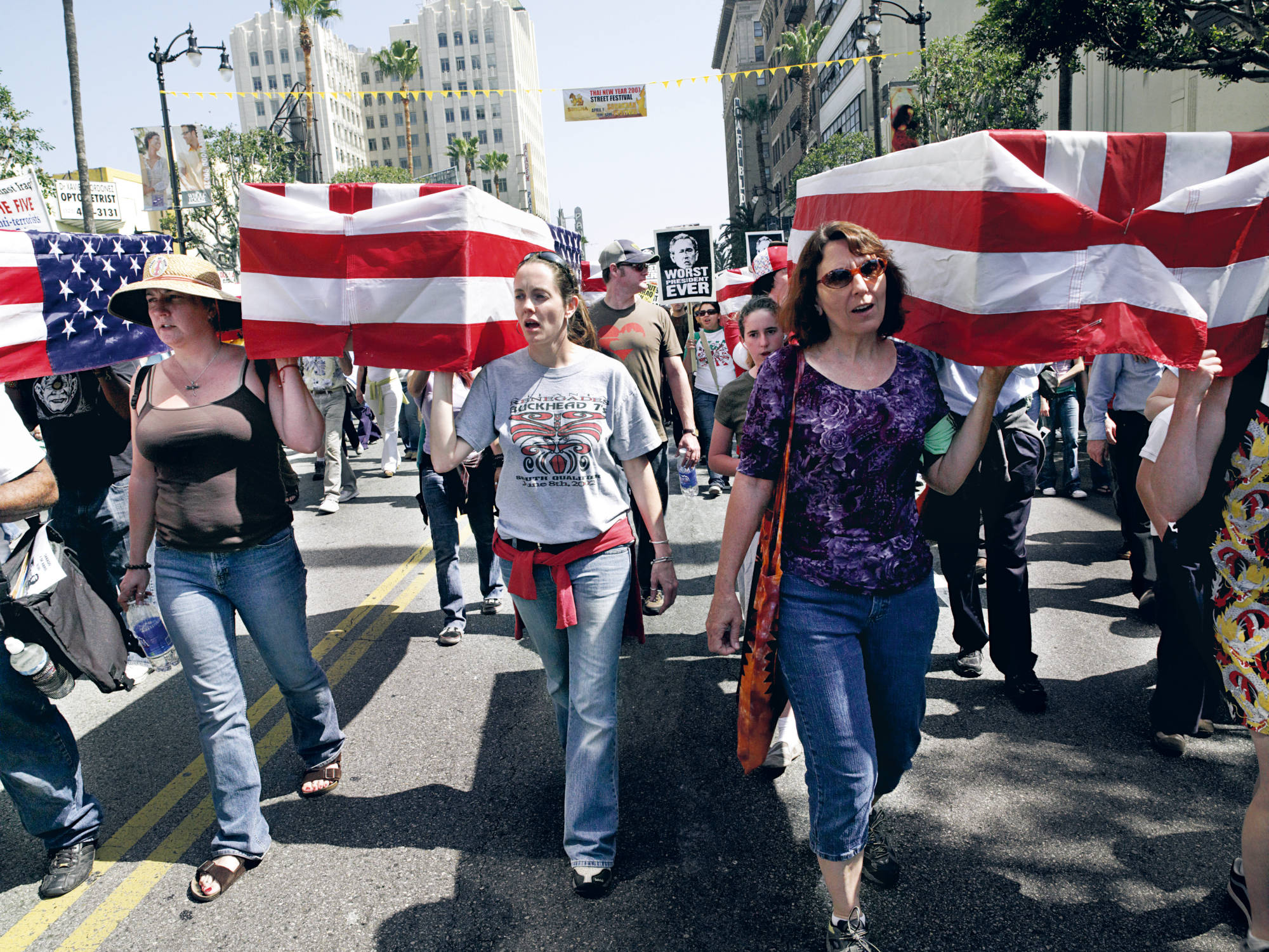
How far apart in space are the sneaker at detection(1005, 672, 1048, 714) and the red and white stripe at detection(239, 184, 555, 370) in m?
2.89

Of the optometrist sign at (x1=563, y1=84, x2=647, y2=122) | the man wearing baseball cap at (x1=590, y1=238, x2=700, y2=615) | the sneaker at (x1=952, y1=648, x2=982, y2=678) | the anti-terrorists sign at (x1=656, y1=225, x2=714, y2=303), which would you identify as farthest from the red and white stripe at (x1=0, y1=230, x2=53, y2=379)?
the optometrist sign at (x1=563, y1=84, x2=647, y2=122)

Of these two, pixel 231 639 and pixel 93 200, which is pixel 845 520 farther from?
pixel 93 200

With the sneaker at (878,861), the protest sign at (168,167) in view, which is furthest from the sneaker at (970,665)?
the protest sign at (168,167)

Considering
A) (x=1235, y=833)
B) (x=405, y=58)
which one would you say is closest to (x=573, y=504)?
(x=1235, y=833)

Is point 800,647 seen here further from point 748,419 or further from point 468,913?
point 468,913

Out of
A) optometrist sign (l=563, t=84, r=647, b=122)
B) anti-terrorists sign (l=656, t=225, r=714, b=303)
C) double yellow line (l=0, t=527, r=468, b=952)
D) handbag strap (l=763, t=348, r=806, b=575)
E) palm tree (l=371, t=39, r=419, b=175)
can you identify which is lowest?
double yellow line (l=0, t=527, r=468, b=952)

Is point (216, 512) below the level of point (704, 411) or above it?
above

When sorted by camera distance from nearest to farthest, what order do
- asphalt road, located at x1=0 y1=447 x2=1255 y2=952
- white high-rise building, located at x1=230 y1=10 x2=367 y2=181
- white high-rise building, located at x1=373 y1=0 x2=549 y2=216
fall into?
asphalt road, located at x1=0 y1=447 x2=1255 y2=952, white high-rise building, located at x1=230 y1=10 x2=367 y2=181, white high-rise building, located at x1=373 y1=0 x2=549 y2=216

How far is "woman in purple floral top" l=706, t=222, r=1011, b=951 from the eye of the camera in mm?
2555

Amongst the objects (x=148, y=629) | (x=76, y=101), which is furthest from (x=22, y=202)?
(x=148, y=629)

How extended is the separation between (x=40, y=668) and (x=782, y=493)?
8.61 ft

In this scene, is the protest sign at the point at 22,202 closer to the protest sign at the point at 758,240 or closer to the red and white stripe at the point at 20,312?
the red and white stripe at the point at 20,312

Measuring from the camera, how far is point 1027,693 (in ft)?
14.0

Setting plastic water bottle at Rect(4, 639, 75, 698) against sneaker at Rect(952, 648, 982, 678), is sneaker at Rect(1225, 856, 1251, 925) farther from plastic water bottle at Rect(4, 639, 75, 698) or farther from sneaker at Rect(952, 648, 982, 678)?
plastic water bottle at Rect(4, 639, 75, 698)
